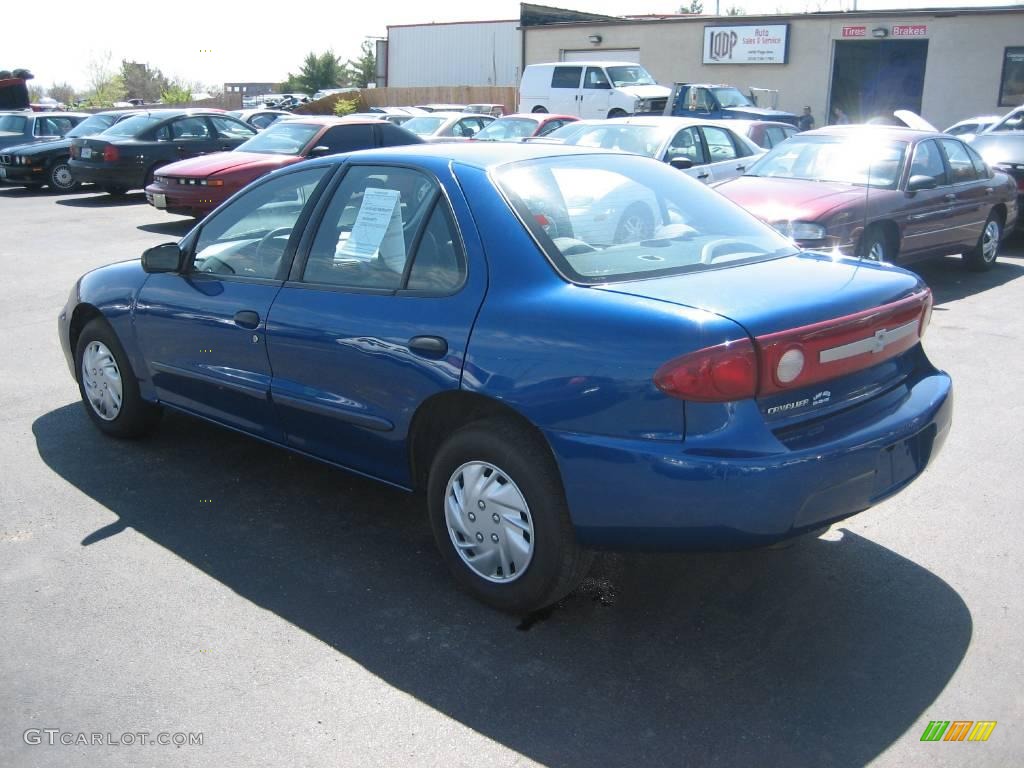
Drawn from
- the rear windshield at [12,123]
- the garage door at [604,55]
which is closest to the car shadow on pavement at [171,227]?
the rear windshield at [12,123]

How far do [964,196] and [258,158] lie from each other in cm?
889

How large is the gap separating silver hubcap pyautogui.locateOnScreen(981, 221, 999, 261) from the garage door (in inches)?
964

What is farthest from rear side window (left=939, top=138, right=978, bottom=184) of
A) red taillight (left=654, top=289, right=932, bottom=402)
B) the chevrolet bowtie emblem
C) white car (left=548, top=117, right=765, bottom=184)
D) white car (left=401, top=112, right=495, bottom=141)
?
white car (left=401, top=112, right=495, bottom=141)

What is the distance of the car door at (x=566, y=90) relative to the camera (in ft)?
84.5

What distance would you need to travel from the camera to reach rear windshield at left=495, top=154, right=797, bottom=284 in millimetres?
3830

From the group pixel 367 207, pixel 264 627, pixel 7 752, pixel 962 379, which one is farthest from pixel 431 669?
pixel 962 379

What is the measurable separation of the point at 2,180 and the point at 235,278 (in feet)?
60.0

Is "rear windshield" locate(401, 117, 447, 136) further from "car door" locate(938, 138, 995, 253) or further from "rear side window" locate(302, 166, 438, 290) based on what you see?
"rear side window" locate(302, 166, 438, 290)

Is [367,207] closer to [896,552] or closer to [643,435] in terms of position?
[643,435]

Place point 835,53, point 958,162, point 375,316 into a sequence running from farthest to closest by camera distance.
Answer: point 835,53 < point 958,162 < point 375,316

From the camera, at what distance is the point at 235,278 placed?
4785mm

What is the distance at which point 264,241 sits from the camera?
15.8 ft

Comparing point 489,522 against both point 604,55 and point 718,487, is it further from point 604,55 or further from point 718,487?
point 604,55

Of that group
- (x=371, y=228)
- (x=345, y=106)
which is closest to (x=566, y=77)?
(x=345, y=106)
